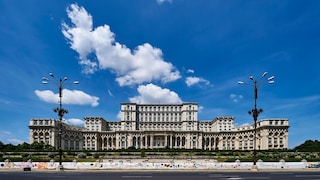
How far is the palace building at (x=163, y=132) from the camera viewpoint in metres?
115

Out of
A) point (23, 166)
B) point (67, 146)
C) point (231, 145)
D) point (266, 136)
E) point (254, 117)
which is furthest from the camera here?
point (231, 145)

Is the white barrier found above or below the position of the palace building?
above

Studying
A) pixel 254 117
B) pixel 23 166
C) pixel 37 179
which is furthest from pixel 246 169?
pixel 23 166

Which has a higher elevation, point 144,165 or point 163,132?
point 144,165

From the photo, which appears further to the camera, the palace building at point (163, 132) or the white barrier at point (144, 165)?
the palace building at point (163, 132)

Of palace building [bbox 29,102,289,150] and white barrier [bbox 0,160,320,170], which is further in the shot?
palace building [bbox 29,102,289,150]

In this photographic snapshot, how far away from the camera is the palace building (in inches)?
4545

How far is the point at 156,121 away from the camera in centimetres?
14562

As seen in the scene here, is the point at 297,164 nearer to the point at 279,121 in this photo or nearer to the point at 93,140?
the point at 279,121

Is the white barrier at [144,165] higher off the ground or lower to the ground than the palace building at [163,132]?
higher

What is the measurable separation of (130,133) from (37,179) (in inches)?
4545

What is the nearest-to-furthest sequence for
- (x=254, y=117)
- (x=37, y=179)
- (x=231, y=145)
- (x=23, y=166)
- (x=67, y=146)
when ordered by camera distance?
(x=37, y=179) < (x=254, y=117) < (x=23, y=166) < (x=67, y=146) < (x=231, y=145)

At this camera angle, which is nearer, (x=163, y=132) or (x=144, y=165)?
(x=144, y=165)

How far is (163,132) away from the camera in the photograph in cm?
13050
